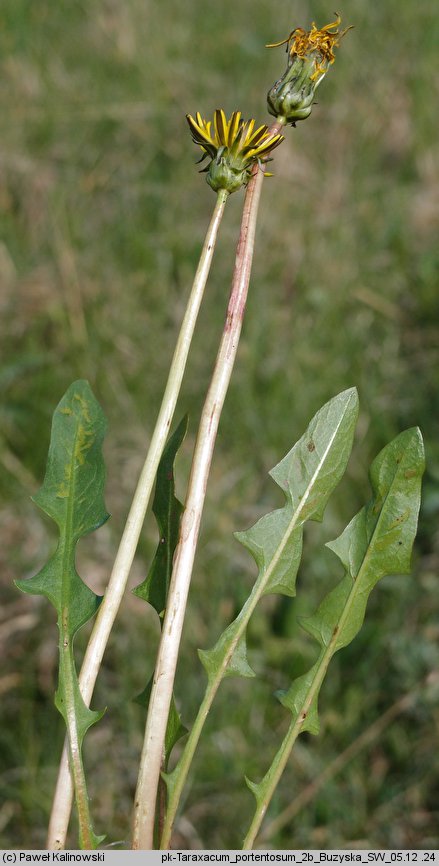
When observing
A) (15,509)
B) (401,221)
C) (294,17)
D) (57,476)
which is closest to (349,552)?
(57,476)

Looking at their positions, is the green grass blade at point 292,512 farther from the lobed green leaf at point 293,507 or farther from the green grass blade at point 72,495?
the green grass blade at point 72,495

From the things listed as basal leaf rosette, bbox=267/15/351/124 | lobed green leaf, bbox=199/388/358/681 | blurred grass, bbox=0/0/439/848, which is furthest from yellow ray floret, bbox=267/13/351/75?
blurred grass, bbox=0/0/439/848

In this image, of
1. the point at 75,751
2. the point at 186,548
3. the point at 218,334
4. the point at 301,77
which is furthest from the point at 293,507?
the point at 218,334

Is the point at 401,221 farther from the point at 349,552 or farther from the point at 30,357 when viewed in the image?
the point at 349,552

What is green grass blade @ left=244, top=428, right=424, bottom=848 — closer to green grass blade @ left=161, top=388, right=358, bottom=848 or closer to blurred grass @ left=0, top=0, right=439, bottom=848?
green grass blade @ left=161, top=388, right=358, bottom=848

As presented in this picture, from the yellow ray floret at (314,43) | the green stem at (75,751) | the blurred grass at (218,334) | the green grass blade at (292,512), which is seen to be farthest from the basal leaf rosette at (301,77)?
the blurred grass at (218,334)
